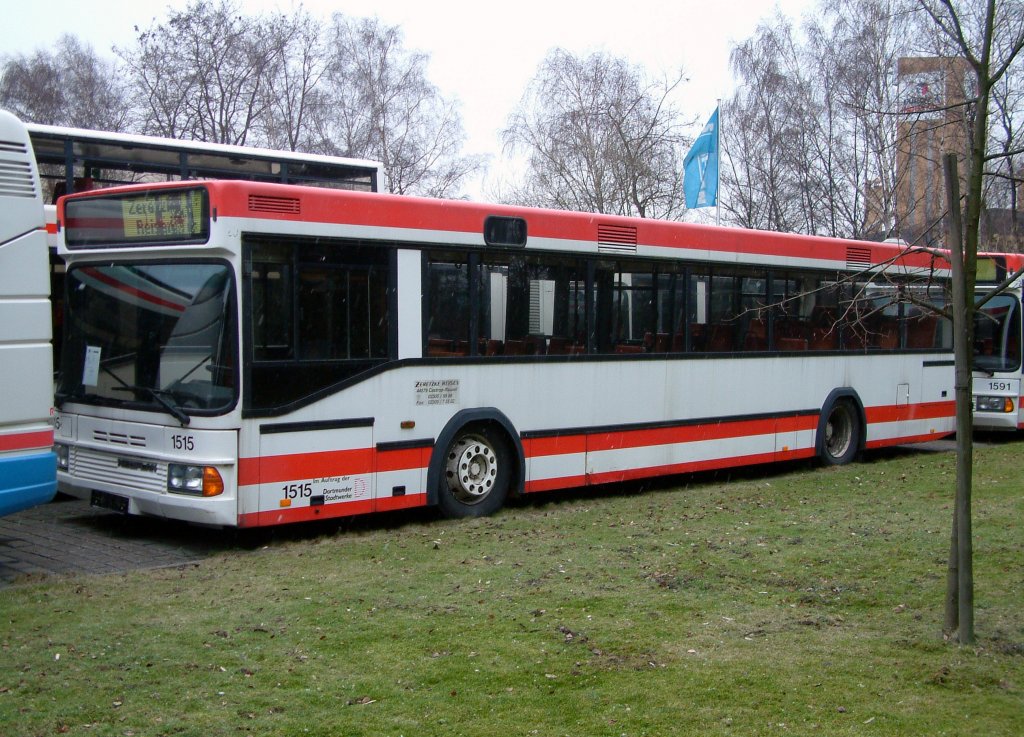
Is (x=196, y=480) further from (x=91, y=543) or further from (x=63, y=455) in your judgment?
(x=63, y=455)

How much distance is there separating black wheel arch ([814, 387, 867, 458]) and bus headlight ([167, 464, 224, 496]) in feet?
29.0

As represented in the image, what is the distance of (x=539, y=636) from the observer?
6691 millimetres

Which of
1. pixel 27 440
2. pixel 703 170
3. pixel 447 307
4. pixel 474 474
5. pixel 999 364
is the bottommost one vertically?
pixel 474 474

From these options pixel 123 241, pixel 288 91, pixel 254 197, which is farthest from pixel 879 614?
pixel 288 91

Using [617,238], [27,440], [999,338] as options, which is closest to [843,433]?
[617,238]

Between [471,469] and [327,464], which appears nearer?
[327,464]

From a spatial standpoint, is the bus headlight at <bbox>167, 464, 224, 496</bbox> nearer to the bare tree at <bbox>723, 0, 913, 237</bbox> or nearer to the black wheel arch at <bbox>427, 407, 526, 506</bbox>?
the black wheel arch at <bbox>427, 407, 526, 506</bbox>

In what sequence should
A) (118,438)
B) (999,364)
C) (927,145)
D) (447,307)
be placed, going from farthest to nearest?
(999,364), (927,145), (447,307), (118,438)

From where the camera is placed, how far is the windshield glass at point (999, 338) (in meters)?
20.2

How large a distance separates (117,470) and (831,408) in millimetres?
9487

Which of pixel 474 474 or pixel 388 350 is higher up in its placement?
pixel 388 350

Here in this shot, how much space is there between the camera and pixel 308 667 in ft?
20.1

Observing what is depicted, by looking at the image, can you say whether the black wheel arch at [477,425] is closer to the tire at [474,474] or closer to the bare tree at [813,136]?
the tire at [474,474]

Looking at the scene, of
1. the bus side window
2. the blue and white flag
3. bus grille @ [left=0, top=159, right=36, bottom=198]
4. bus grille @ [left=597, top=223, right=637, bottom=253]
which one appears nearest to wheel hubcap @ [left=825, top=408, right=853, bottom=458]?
bus grille @ [left=597, top=223, right=637, bottom=253]
